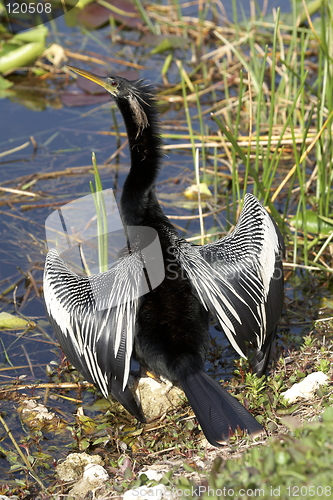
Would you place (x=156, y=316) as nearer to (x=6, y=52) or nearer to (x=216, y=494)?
(x=216, y=494)

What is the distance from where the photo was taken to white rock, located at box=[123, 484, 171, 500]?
1.98 metres

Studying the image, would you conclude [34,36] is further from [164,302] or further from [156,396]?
[156,396]

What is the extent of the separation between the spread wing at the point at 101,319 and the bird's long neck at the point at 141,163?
284mm

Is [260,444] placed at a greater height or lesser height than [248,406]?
greater

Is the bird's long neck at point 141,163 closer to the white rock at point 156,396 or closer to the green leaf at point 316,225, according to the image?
the white rock at point 156,396

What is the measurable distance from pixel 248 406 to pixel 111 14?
19.0 ft

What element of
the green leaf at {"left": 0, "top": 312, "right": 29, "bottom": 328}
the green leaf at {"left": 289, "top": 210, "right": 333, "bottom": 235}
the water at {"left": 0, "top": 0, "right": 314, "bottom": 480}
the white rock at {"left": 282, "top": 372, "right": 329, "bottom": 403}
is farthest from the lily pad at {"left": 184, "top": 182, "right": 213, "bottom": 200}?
the white rock at {"left": 282, "top": 372, "right": 329, "bottom": 403}

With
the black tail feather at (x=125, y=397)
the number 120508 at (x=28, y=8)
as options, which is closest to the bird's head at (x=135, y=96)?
the black tail feather at (x=125, y=397)

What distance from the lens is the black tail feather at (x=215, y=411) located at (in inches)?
89.7

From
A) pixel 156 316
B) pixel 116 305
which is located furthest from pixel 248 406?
pixel 116 305

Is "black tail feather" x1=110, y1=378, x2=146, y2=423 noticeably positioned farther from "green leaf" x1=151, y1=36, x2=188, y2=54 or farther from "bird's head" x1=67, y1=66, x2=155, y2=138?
"green leaf" x1=151, y1=36, x2=188, y2=54

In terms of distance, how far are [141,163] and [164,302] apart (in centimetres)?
86

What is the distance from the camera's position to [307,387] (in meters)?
2.63

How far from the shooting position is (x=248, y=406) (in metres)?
2.70
